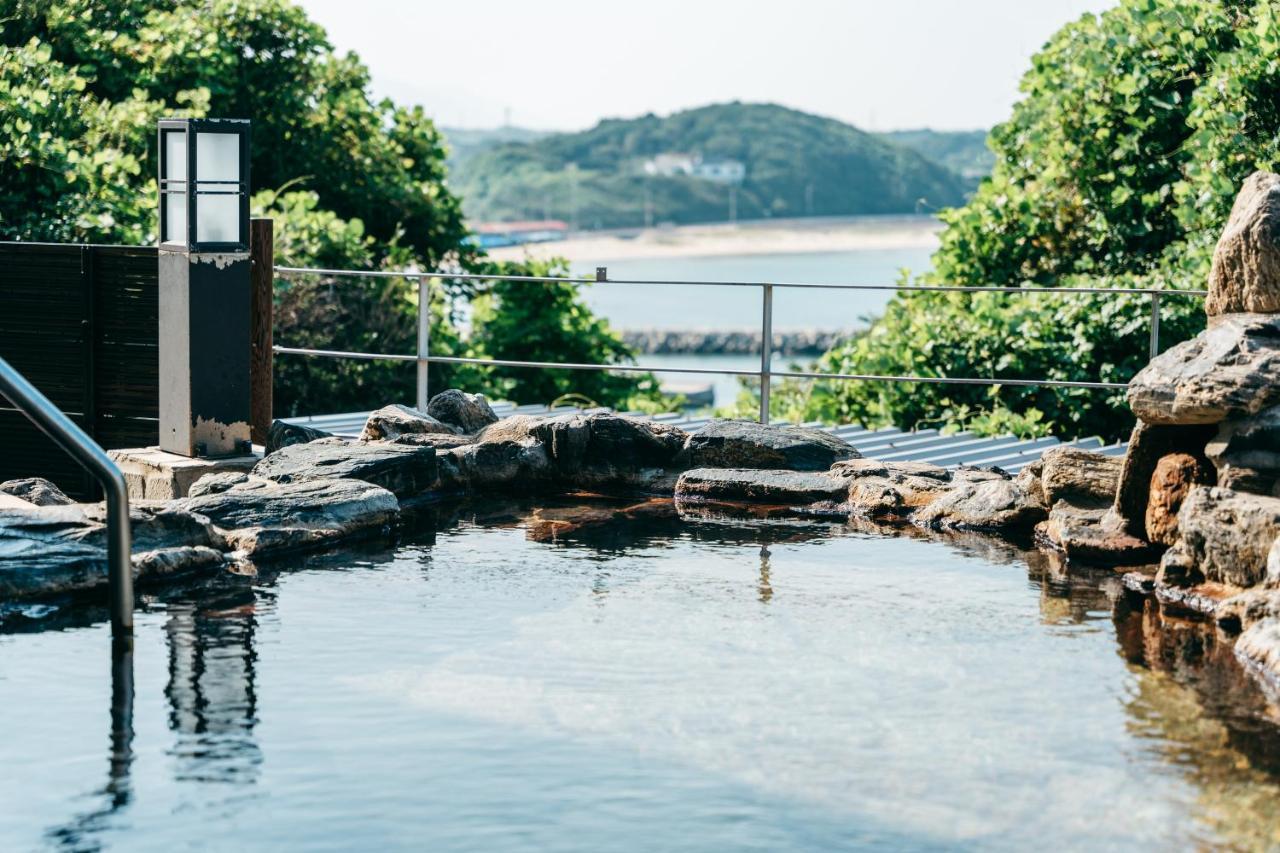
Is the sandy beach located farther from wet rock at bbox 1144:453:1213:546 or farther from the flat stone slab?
wet rock at bbox 1144:453:1213:546

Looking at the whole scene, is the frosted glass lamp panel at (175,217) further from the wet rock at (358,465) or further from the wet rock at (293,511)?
the wet rock at (293,511)

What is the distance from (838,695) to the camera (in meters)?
5.45

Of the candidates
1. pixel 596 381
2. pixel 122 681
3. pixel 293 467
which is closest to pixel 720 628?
pixel 122 681

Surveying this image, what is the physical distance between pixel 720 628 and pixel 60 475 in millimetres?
5497

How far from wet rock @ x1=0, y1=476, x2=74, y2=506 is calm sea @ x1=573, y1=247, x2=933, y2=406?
75686mm

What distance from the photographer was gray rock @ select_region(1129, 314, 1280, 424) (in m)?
7.01

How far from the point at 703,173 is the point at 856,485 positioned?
115 meters

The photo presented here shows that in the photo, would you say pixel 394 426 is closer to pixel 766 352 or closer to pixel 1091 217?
pixel 766 352

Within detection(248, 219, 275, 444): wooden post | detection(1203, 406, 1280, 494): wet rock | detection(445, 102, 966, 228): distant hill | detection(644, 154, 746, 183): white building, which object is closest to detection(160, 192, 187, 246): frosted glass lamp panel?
detection(248, 219, 275, 444): wooden post

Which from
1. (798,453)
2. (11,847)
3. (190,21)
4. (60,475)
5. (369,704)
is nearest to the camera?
(11,847)

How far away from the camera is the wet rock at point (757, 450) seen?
9586 mm

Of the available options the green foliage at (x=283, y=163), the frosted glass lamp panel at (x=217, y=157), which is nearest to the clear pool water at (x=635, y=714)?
the frosted glass lamp panel at (x=217, y=157)

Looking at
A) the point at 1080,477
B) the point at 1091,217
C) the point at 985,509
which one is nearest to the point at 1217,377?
the point at 1080,477

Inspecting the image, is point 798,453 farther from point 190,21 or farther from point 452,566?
point 190,21
